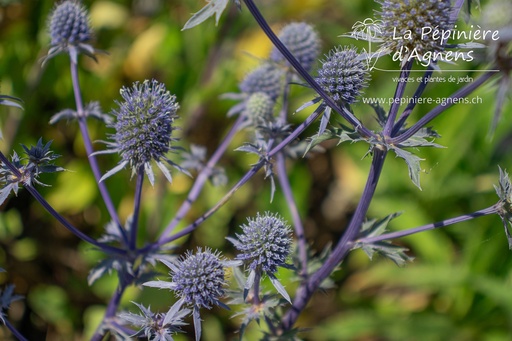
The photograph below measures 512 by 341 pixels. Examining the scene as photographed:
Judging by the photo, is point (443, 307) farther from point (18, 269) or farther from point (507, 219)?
point (18, 269)

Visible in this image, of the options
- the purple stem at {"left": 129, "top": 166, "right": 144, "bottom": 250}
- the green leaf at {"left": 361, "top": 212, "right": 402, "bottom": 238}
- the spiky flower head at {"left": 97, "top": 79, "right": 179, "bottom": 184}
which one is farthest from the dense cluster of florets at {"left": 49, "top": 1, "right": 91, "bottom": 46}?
the green leaf at {"left": 361, "top": 212, "right": 402, "bottom": 238}

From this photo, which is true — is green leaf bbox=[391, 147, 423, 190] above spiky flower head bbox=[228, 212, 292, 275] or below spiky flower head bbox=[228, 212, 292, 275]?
above

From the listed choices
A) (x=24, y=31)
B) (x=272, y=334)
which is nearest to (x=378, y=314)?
(x=272, y=334)

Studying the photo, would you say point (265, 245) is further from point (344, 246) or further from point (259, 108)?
point (259, 108)

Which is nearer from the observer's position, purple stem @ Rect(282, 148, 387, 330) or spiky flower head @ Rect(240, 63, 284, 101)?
purple stem @ Rect(282, 148, 387, 330)

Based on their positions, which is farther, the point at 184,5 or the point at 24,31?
the point at 184,5

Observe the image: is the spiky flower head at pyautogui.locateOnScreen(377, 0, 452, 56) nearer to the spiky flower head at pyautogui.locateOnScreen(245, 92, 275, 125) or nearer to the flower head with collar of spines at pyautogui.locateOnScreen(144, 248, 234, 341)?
the spiky flower head at pyautogui.locateOnScreen(245, 92, 275, 125)
